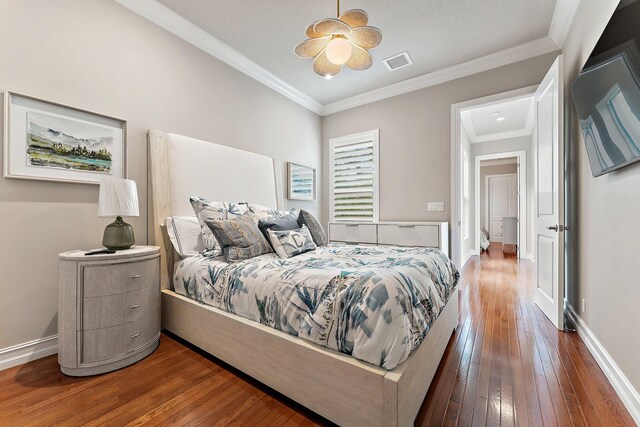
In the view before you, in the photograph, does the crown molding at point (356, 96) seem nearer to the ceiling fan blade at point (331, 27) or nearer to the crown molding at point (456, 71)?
the crown molding at point (456, 71)

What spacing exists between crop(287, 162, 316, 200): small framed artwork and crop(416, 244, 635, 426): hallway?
8.44 ft

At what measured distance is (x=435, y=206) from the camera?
361cm

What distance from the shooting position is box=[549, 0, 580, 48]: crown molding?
7.57 ft

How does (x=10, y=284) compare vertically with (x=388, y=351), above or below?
above

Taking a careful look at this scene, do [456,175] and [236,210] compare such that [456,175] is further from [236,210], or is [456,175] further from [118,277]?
[118,277]

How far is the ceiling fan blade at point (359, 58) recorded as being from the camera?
212cm

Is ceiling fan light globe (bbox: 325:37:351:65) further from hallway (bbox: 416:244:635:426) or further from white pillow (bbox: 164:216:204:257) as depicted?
hallway (bbox: 416:244:635:426)

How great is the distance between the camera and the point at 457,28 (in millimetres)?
2693

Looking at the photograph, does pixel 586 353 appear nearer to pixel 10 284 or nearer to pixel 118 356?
pixel 118 356

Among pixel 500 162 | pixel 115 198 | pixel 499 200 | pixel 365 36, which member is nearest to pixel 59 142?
pixel 115 198

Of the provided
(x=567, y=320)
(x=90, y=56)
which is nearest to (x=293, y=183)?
(x=90, y=56)

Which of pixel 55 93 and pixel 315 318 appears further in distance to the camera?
pixel 55 93

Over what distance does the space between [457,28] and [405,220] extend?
2251 millimetres

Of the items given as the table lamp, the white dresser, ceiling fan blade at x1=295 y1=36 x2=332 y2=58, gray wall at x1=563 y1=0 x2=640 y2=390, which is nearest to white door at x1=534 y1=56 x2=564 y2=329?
gray wall at x1=563 y1=0 x2=640 y2=390
